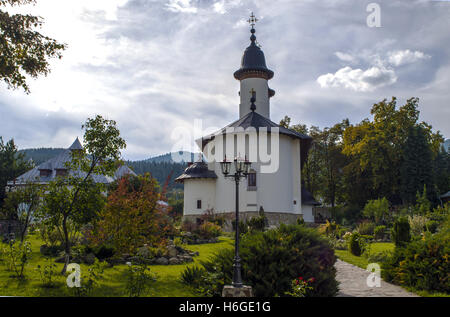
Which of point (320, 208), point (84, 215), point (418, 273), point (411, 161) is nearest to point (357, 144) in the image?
point (411, 161)

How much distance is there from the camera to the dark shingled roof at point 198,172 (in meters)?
26.8

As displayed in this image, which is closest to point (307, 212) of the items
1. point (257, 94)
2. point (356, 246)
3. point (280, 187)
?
point (280, 187)

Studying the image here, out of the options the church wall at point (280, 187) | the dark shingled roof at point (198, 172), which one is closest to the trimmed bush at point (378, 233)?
the church wall at point (280, 187)

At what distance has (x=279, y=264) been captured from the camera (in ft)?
23.6

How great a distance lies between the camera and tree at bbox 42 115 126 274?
9.58 meters

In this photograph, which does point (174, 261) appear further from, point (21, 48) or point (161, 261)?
point (21, 48)

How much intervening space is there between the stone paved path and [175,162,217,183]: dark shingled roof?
56.1 feet

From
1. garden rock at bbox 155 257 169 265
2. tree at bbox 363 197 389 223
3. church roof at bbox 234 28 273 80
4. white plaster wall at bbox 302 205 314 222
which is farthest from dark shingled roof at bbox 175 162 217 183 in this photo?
garden rock at bbox 155 257 169 265

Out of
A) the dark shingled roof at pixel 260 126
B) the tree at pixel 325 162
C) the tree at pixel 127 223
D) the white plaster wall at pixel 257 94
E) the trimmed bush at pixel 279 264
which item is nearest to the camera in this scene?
the trimmed bush at pixel 279 264

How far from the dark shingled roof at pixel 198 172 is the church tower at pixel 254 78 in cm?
750

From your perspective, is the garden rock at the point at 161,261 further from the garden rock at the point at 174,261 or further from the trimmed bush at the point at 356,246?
the trimmed bush at the point at 356,246

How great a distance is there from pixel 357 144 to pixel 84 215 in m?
27.7

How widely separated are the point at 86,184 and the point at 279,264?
5.59m

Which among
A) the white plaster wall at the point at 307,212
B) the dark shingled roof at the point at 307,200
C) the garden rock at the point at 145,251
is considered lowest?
the garden rock at the point at 145,251
